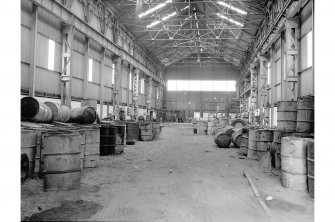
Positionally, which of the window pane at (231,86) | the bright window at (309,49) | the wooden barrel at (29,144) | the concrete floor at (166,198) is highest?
the window pane at (231,86)

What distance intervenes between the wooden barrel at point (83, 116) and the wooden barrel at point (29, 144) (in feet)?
12.5

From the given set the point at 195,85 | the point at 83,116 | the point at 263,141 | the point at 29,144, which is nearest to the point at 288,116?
the point at 263,141

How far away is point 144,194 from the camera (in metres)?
5.46

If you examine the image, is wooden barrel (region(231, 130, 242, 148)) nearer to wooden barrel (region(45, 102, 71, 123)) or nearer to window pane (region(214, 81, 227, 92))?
wooden barrel (region(45, 102, 71, 123))

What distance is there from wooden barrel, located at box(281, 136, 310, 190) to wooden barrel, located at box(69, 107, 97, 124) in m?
6.52

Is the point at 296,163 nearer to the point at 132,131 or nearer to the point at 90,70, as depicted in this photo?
the point at 132,131

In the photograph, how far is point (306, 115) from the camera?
7.71m

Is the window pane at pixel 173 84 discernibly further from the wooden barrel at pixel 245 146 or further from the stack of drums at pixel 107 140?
the stack of drums at pixel 107 140

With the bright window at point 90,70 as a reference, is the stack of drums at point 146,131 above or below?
below

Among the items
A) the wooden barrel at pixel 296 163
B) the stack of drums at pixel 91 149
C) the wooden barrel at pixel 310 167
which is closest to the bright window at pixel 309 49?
the wooden barrel at pixel 296 163

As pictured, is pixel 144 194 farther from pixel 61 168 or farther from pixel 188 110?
pixel 188 110

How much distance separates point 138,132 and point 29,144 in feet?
35.8

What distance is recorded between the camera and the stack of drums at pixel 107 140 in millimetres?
9688

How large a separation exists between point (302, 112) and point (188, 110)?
37.9m
